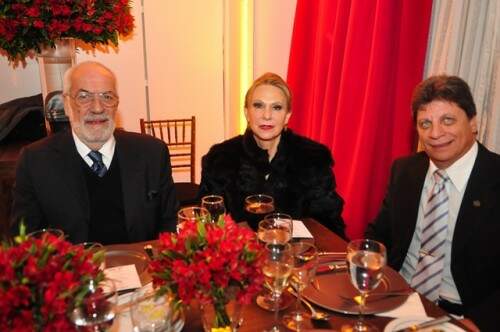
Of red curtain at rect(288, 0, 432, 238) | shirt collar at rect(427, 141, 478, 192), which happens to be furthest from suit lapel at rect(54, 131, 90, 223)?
red curtain at rect(288, 0, 432, 238)

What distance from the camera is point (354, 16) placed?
293 centimetres

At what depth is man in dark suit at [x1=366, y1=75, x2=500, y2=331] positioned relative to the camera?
1771 mm

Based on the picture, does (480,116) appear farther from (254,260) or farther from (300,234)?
(254,260)

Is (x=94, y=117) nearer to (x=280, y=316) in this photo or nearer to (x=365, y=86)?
(x=280, y=316)

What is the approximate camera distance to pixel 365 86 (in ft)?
9.78

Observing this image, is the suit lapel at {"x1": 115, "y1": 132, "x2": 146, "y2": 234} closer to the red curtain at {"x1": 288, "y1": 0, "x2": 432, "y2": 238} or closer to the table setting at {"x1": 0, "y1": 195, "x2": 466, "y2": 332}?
the table setting at {"x1": 0, "y1": 195, "x2": 466, "y2": 332}

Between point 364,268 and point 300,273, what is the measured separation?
0.17m

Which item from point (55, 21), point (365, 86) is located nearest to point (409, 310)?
point (365, 86)

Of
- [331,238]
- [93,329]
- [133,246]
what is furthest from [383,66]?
[93,329]

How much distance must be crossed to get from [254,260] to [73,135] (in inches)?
57.7

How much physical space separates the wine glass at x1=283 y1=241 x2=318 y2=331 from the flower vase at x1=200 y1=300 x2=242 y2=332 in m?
0.19

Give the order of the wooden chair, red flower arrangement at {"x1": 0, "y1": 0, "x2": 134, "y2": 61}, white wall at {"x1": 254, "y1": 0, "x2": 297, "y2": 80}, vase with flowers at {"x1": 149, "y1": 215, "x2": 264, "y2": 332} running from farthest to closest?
white wall at {"x1": 254, "y1": 0, "x2": 297, "y2": 80}, the wooden chair, red flower arrangement at {"x1": 0, "y1": 0, "x2": 134, "y2": 61}, vase with flowers at {"x1": 149, "y1": 215, "x2": 264, "y2": 332}

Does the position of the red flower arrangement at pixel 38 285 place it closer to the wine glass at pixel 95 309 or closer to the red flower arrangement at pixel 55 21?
the wine glass at pixel 95 309

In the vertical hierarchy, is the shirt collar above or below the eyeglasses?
below
